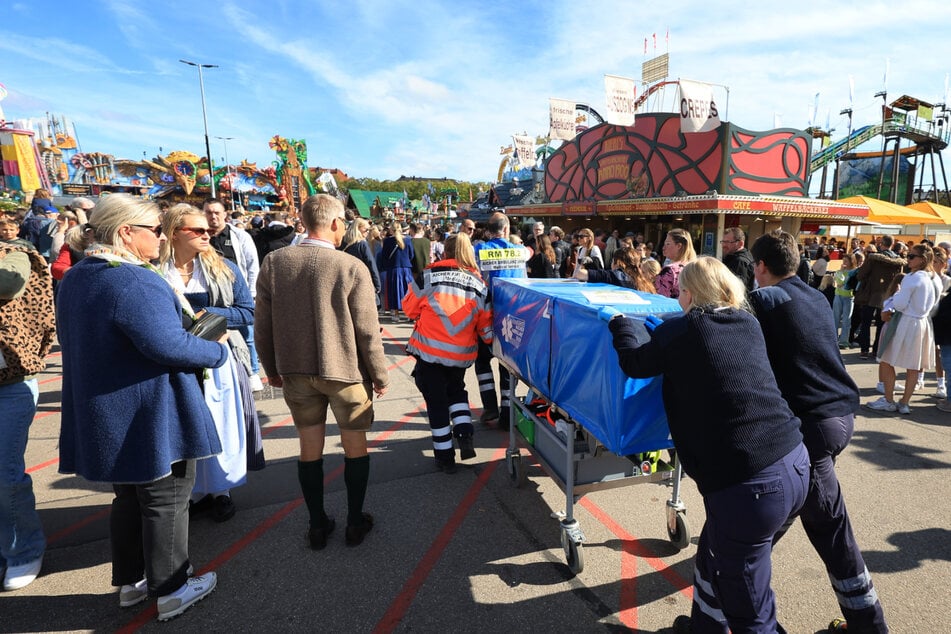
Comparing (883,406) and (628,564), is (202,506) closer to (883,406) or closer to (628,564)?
(628,564)

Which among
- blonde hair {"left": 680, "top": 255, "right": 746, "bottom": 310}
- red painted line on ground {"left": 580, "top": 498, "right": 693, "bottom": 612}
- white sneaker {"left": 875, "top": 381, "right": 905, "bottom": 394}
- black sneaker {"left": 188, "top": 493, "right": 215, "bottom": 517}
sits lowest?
white sneaker {"left": 875, "top": 381, "right": 905, "bottom": 394}

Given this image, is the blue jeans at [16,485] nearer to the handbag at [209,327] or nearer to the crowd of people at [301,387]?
the crowd of people at [301,387]

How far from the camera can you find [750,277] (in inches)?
195

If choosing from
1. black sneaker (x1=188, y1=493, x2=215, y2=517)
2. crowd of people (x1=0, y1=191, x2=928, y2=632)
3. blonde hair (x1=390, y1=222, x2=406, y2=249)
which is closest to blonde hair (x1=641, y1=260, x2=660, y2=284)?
crowd of people (x1=0, y1=191, x2=928, y2=632)

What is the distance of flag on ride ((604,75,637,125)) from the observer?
47.1ft

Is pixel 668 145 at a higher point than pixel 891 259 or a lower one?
higher

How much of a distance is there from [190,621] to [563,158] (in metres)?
23.0

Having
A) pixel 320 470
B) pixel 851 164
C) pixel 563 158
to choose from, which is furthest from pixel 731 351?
pixel 851 164

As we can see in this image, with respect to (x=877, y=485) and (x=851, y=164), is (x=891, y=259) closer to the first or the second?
(x=877, y=485)

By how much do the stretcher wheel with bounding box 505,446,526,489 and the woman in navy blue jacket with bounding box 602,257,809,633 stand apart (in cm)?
179

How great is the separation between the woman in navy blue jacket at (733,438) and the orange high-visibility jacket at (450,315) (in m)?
1.96

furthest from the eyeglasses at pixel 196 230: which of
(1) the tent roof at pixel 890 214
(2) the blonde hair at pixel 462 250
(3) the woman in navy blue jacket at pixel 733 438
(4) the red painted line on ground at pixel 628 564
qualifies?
(1) the tent roof at pixel 890 214

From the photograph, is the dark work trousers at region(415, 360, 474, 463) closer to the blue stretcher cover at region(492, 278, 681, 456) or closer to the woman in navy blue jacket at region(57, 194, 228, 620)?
the blue stretcher cover at region(492, 278, 681, 456)

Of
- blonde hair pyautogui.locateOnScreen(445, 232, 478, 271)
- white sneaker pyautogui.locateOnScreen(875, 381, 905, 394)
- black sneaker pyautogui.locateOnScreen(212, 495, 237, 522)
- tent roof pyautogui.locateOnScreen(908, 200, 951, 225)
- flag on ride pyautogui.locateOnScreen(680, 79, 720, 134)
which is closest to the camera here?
black sneaker pyautogui.locateOnScreen(212, 495, 237, 522)
